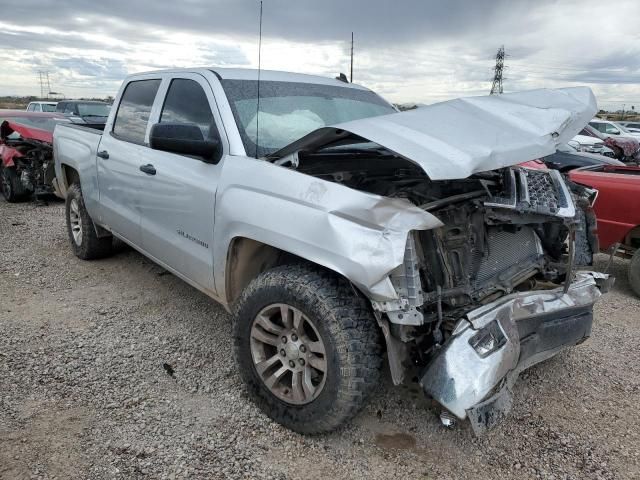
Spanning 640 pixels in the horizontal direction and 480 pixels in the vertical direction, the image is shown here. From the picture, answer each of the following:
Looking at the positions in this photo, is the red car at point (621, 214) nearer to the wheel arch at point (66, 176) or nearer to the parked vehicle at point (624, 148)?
the wheel arch at point (66, 176)

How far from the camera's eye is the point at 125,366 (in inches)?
137

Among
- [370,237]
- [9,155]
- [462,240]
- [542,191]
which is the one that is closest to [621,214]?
[542,191]

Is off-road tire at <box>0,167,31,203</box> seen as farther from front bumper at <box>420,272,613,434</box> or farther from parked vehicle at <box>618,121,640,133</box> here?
parked vehicle at <box>618,121,640,133</box>

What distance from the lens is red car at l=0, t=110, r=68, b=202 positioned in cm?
872

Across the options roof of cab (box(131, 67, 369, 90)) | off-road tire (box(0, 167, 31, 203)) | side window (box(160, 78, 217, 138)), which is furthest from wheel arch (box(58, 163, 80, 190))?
off-road tire (box(0, 167, 31, 203))

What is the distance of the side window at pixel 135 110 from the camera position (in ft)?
13.4

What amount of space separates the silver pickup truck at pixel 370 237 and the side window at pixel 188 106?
0.02m

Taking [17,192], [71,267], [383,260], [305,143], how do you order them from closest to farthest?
1. [383,260]
2. [305,143]
3. [71,267]
4. [17,192]

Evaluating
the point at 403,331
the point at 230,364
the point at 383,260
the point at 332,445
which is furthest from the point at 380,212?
the point at 230,364

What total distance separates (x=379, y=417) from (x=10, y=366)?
7.95ft

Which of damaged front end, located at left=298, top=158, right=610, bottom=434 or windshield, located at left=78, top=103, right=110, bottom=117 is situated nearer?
damaged front end, located at left=298, top=158, right=610, bottom=434

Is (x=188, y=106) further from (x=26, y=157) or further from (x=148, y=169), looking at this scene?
(x=26, y=157)

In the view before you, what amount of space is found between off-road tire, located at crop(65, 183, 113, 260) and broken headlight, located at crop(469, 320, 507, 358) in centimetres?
426

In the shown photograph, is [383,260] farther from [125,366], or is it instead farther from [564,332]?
[125,366]
